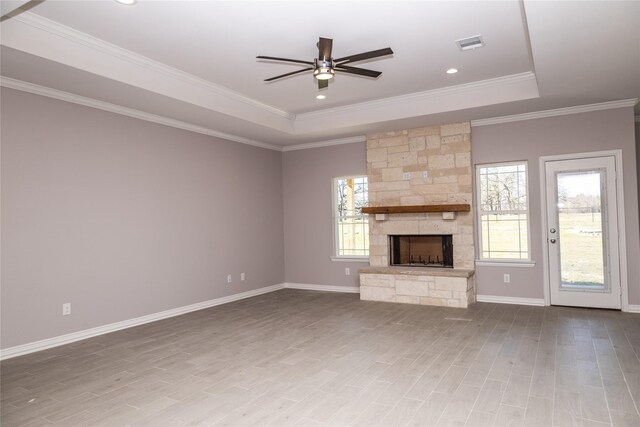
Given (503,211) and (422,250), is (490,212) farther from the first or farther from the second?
(422,250)

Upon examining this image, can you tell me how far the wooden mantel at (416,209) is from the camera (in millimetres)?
5981

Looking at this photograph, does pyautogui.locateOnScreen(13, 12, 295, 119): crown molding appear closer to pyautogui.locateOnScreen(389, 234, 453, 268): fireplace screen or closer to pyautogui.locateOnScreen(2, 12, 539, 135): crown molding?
A: pyautogui.locateOnScreen(2, 12, 539, 135): crown molding

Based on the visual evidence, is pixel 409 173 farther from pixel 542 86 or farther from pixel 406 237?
pixel 542 86

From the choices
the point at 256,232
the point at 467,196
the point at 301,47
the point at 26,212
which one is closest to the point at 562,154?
the point at 467,196

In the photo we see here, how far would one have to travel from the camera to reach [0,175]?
154 inches

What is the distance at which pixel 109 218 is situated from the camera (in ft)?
16.0

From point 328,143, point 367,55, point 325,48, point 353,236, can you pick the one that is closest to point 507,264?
point 353,236

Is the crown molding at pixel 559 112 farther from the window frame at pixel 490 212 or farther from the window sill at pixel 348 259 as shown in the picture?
the window sill at pixel 348 259

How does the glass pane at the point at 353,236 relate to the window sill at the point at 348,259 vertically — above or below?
above

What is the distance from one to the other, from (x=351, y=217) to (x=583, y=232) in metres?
3.55

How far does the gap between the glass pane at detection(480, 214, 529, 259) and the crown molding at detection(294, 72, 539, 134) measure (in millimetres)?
1814

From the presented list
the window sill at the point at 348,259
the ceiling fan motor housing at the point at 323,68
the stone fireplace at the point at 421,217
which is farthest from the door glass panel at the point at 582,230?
the ceiling fan motor housing at the point at 323,68

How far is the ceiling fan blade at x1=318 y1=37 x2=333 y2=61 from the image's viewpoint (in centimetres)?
337

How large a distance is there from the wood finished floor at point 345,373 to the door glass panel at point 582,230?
20.6 inches
